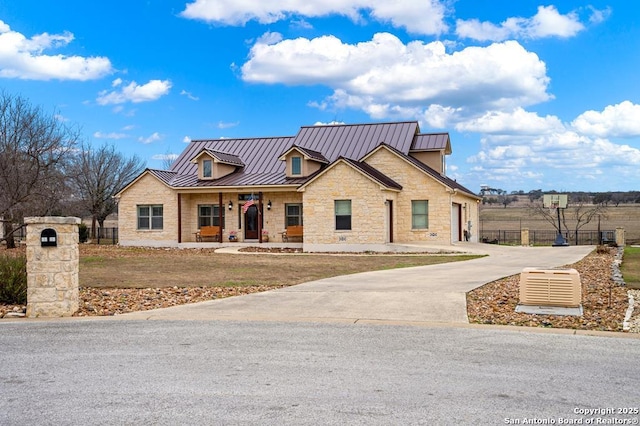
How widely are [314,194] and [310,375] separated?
2380 cm

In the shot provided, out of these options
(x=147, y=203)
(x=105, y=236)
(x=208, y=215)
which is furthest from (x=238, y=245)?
(x=105, y=236)

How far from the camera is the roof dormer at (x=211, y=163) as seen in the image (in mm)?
34500

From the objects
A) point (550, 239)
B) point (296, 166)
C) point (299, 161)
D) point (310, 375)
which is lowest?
point (310, 375)

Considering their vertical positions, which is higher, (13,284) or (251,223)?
(251,223)

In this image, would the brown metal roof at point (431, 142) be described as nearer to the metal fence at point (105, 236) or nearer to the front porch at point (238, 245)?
the front porch at point (238, 245)

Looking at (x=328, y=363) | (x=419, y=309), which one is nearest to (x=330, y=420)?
(x=328, y=363)

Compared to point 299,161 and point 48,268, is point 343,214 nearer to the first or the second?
point 299,161

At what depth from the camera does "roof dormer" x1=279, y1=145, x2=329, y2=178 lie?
32.8 m

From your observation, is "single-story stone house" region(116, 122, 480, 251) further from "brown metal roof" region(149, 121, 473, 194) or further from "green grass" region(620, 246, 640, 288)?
"green grass" region(620, 246, 640, 288)

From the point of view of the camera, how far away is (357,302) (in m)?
12.3

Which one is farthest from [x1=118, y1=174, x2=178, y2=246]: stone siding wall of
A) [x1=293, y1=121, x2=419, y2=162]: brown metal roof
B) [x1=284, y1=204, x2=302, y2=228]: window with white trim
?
[x1=293, y1=121, x2=419, y2=162]: brown metal roof

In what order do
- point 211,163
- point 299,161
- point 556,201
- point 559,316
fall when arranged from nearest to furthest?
point 559,316 < point 299,161 < point 211,163 < point 556,201

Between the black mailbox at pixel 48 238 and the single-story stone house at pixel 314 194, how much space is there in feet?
63.5

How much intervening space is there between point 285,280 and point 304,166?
1718cm
